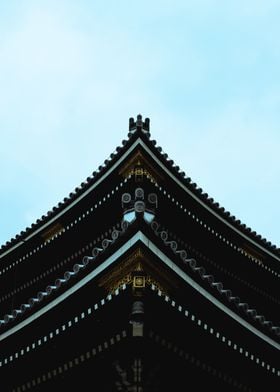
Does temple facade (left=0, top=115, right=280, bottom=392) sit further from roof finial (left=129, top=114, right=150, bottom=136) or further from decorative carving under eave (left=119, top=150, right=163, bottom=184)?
roof finial (left=129, top=114, right=150, bottom=136)

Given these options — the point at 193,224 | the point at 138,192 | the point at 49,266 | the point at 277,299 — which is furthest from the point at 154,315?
the point at 277,299

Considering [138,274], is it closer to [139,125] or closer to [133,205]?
[133,205]

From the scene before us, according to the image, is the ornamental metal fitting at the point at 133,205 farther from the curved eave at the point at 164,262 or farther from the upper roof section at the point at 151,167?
the curved eave at the point at 164,262

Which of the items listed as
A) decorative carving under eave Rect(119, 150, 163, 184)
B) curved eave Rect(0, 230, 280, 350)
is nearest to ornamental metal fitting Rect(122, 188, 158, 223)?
decorative carving under eave Rect(119, 150, 163, 184)

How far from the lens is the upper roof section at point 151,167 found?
44.8ft

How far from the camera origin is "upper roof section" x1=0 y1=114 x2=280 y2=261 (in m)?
13.6

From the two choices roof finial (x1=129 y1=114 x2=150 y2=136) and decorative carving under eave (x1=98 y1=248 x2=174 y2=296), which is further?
roof finial (x1=129 y1=114 x2=150 y2=136)

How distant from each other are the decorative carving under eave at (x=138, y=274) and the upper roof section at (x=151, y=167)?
4.63 meters

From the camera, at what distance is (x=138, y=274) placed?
9.09 meters

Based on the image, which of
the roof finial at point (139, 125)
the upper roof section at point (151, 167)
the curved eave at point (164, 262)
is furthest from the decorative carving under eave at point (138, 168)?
the curved eave at point (164, 262)

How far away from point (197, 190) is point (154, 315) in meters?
5.86

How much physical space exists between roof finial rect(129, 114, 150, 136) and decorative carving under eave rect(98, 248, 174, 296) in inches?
200

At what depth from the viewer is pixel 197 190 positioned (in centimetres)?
1455

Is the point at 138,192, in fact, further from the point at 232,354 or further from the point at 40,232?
the point at 40,232
